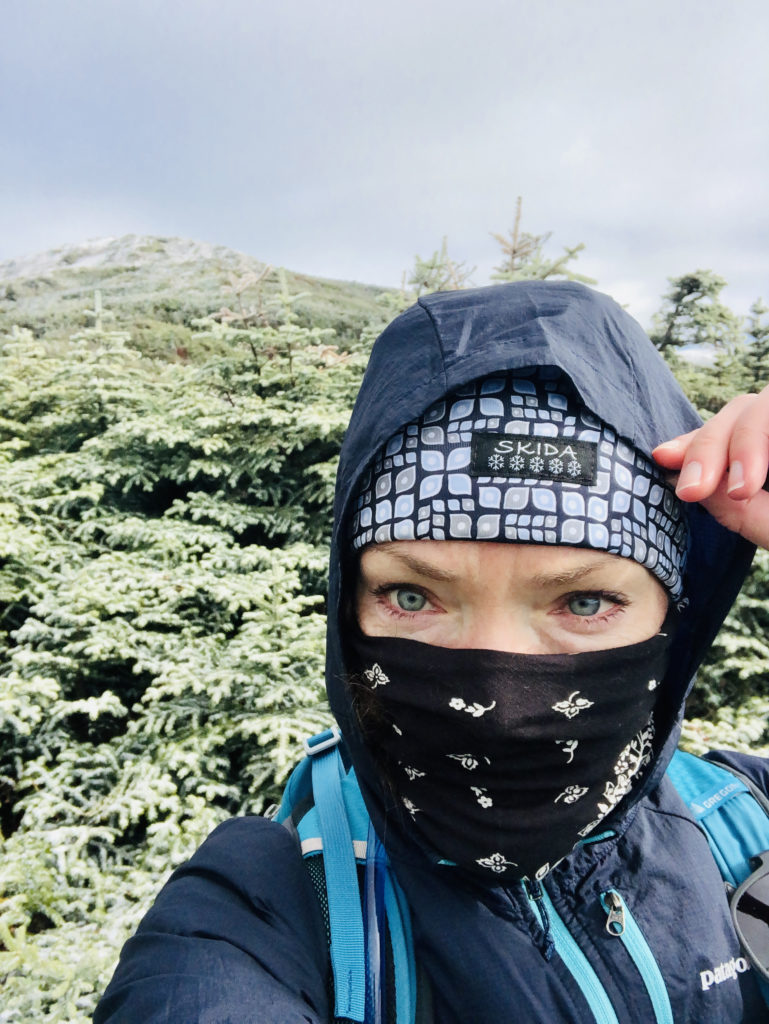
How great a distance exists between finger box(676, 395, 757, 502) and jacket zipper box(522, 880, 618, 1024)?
70 cm

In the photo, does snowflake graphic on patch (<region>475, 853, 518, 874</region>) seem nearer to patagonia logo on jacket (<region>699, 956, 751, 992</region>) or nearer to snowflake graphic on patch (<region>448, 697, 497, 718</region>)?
snowflake graphic on patch (<region>448, 697, 497, 718</region>)

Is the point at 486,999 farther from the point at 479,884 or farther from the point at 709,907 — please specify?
the point at 709,907

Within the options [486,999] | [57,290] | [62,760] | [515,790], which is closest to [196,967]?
[486,999]

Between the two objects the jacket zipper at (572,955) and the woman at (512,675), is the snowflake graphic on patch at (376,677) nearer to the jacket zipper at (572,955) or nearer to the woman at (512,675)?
the woman at (512,675)

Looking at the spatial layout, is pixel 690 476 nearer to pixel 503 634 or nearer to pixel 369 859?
pixel 503 634

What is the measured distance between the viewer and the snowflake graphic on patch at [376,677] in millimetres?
1092

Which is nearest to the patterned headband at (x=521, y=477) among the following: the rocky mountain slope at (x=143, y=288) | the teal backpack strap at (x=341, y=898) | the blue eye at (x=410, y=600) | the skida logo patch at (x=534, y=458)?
the skida logo patch at (x=534, y=458)

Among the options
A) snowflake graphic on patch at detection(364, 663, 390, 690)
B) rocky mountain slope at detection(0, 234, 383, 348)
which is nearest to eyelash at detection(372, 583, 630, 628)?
snowflake graphic on patch at detection(364, 663, 390, 690)

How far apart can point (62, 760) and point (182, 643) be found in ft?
2.40

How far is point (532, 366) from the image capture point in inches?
37.1

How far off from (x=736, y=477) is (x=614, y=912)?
2.42ft

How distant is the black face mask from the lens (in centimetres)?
99

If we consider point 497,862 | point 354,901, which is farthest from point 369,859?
point 497,862

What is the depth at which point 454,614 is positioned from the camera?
1020 millimetres
